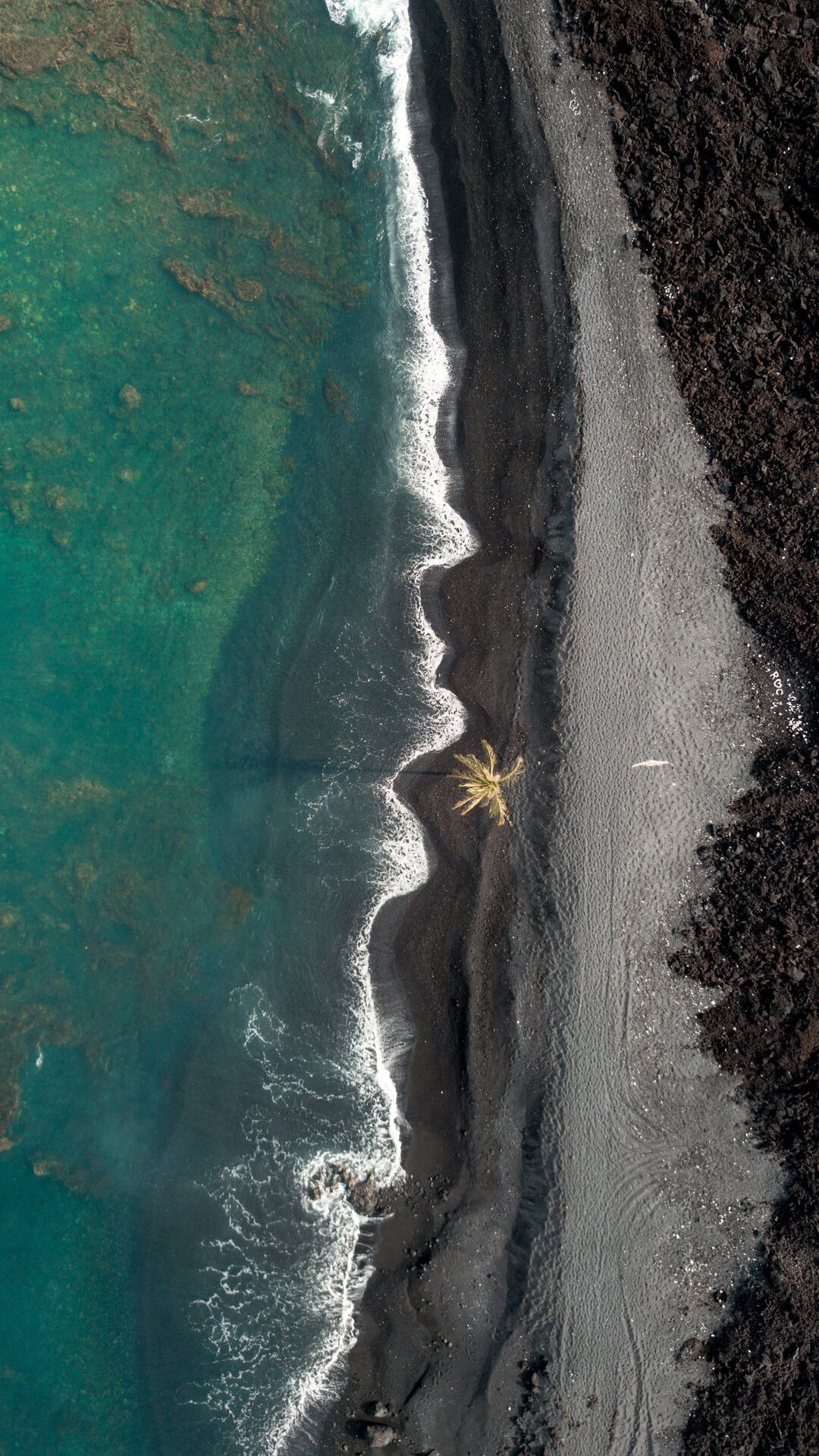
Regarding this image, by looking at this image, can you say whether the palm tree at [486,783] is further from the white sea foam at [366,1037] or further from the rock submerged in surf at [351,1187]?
the rock submerged in surf at [351,1187]

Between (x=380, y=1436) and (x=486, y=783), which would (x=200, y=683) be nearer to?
(x=486, y=783)

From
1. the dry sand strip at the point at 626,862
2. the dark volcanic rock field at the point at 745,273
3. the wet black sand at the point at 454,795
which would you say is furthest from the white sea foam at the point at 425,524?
the dark volcanic rock field at the point at 745,273

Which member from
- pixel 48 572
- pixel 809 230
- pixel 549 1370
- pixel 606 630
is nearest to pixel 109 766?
pixel 48 572

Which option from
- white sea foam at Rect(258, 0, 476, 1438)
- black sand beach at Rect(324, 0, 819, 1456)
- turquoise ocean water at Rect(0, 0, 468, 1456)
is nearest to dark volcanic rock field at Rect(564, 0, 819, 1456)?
black sand beach at Rect(324, 0, 819, 1456)

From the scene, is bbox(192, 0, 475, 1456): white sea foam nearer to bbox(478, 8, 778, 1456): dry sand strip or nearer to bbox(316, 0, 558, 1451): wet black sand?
bbox(316, 0, 558, 1451): wet black sand

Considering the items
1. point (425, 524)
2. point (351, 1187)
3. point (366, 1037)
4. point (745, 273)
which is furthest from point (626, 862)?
point (745, 273)
